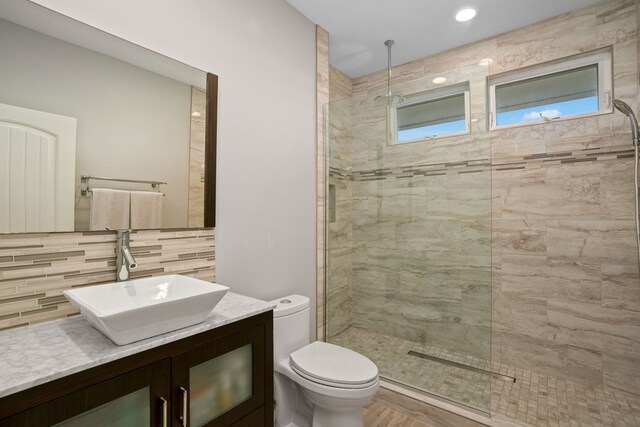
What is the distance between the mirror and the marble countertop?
0.36m

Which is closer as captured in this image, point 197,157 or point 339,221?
point 197,157

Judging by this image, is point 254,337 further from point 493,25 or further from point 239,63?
point 493,25

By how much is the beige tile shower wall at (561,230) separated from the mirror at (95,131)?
133 centimetres

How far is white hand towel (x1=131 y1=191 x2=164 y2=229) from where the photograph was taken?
55.3 inches

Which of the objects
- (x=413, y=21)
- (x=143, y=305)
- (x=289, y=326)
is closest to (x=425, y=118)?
(x=413, y=21)

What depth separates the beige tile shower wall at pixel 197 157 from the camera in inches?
63.5

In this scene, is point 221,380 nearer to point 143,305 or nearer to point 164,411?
point 164,411

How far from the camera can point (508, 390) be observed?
2148 mm

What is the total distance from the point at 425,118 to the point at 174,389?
2.24 metres

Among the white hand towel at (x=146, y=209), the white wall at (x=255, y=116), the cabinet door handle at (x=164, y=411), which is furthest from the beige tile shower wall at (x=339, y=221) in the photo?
the cabinet door handle at (x=164, y=411)

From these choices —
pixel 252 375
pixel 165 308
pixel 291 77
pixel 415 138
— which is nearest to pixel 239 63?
pixel 291 77

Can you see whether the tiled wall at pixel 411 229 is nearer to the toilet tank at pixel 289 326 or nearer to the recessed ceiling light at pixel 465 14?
the recessed ceiling light at pixel 465 14

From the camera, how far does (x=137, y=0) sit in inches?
56.2

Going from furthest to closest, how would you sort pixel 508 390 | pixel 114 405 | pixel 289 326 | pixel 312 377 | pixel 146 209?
pixel 508 390
pixel 289 326
pixel 312 377
pixel 146 209
pixel 114 405
